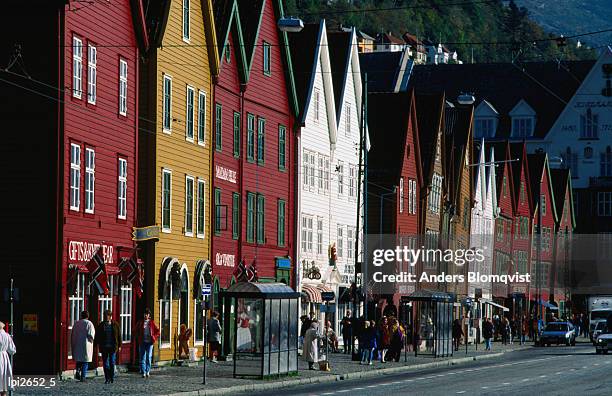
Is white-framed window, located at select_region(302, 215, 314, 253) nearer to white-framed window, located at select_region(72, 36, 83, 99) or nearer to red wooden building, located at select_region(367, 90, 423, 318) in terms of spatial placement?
red wooden building, located at select_region(367, 90, 423, 318)

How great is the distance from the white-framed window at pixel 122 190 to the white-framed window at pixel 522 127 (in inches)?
3678

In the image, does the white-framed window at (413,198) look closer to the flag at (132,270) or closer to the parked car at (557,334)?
the parked car at (557,334)

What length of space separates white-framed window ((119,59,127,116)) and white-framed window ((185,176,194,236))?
6.45 metres

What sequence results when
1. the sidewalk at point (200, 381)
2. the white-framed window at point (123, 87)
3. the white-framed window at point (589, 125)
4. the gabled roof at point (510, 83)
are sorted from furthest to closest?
the gabled roof at point (510, 83) → the white-framed window at point (589, 125) → the white-framed window at point (123, 87) → the sidewalk at point (200, 381)

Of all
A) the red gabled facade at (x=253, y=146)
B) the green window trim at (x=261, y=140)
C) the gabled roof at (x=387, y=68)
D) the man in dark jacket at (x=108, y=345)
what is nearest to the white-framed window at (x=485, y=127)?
the gabled roof at (x=387, y=68)

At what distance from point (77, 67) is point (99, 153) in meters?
2.80

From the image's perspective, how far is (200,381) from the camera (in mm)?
40906

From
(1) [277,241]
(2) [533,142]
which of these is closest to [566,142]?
(2) [533,142]

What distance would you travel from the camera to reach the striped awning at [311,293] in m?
67.4

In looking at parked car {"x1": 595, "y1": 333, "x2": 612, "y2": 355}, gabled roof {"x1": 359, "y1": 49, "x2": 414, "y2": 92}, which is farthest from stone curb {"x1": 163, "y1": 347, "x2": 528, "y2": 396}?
gabled roof {"x1": 359, "y1": 49, "x2": 414, "y2": 92}

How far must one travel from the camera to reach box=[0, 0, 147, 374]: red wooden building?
1618 inches

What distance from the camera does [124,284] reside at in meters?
46.6

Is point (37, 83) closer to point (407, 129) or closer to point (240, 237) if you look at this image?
point (240, 237)

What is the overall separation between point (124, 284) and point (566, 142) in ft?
307
